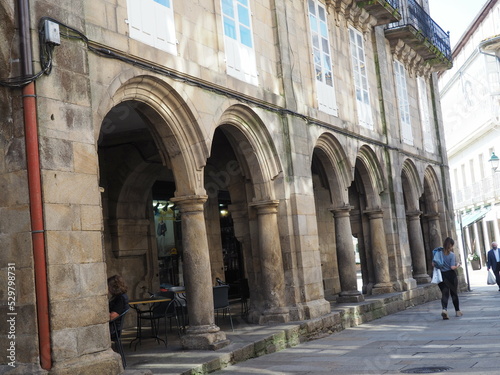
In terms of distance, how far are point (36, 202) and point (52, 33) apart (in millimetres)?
1633

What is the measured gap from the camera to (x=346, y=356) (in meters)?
9.12

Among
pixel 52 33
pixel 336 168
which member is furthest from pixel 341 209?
pixel 52 33

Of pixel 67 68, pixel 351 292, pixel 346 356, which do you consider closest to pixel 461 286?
pixel 351 292

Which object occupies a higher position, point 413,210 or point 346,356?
point 413,210

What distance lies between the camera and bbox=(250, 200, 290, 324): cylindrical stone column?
11016mm

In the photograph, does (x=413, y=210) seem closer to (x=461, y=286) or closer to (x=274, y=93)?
(x=461, y=286)

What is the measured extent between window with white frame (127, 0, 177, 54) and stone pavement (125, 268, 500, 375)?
12.7 ft

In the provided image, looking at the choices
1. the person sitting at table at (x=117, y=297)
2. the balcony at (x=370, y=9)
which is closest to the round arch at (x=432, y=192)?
the balcony at (x=370, y=9)

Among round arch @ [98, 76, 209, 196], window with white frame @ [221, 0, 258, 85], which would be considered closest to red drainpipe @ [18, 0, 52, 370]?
round arch @ [98, 76, 209, 196]

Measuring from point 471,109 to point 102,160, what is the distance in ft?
89.7

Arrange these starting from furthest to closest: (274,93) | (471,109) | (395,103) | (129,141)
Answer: (471,109)
(395,103)
(129,141)
(274,93)

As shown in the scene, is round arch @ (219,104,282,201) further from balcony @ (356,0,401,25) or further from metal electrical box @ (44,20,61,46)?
balcony @ (356,0,401,25)

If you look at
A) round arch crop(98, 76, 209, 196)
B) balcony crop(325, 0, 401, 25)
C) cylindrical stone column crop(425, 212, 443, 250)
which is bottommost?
cylindrical stone column crop(425, 212, 443, 250)

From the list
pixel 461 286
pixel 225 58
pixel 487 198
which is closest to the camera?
pixel 225 58
